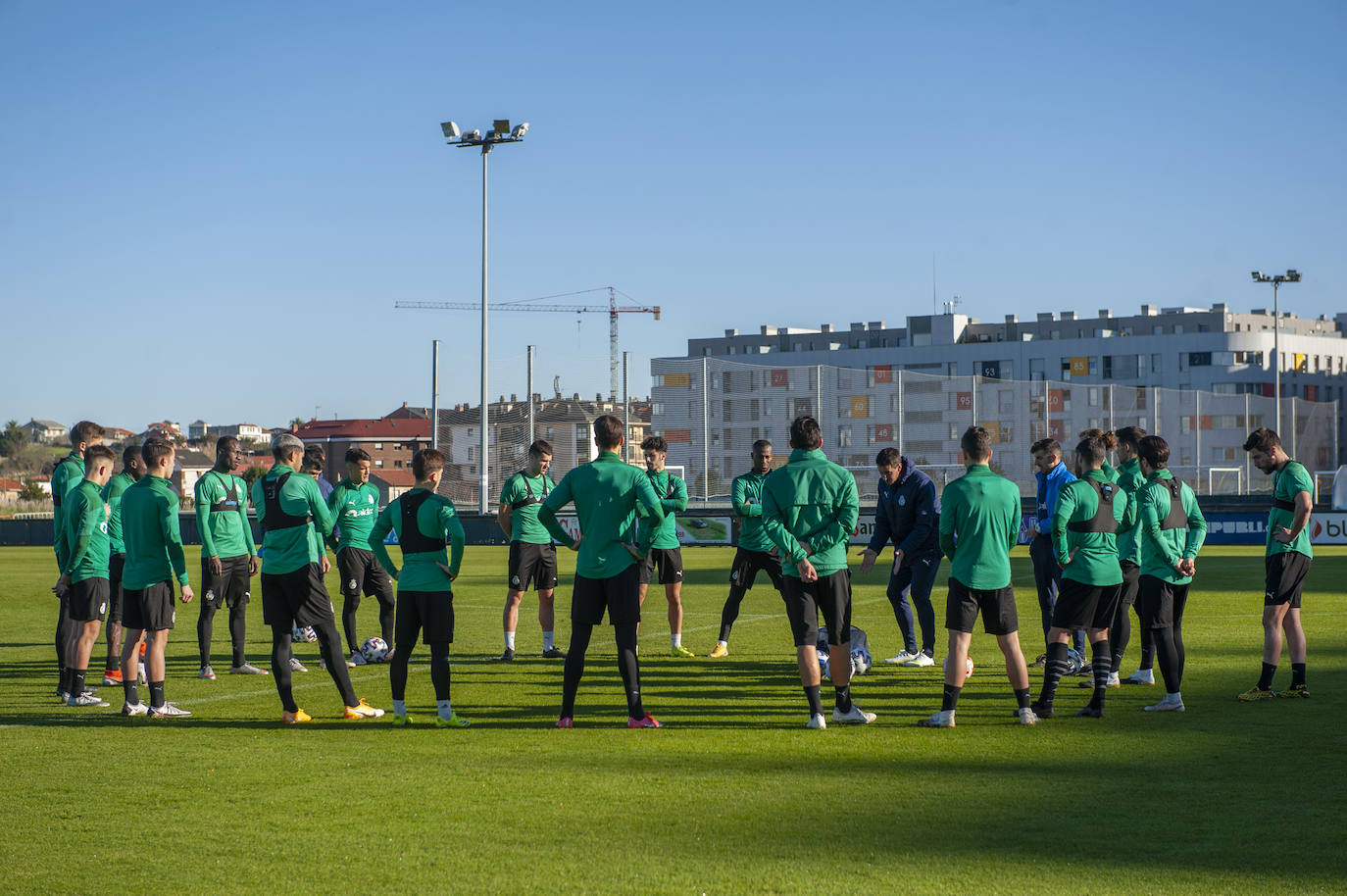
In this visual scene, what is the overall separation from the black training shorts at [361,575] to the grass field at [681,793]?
1220mm

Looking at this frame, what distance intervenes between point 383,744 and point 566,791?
195 centimetres

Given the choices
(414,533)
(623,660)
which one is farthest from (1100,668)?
(414,533)

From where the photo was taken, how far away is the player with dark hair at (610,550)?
916 cm

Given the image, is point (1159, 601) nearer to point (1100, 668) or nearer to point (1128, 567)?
point (1128, 567)

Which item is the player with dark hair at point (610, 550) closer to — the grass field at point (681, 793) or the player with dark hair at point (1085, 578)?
the grass field at point (681, 793)

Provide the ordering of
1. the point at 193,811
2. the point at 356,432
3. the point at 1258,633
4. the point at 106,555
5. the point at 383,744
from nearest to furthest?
the point at 193,811, the point at 383,744, the point at 106,555, the point at 1258,633, the point at 356,432

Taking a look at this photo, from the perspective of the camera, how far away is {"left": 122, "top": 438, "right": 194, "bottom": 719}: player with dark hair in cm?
982

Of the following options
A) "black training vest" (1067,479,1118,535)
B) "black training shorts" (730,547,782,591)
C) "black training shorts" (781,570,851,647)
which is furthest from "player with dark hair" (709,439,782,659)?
"black training vest" (1067,479,1118,535)

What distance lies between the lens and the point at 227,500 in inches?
478

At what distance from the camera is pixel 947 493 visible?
29.9ft

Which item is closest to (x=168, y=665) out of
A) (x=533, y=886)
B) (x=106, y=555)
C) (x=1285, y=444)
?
(x=106, y=555)

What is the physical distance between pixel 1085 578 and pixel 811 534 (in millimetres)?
2104

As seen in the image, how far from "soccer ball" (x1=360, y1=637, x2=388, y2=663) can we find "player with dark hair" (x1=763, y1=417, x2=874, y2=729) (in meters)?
5.73

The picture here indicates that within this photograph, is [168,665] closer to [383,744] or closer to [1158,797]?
[383,744]
